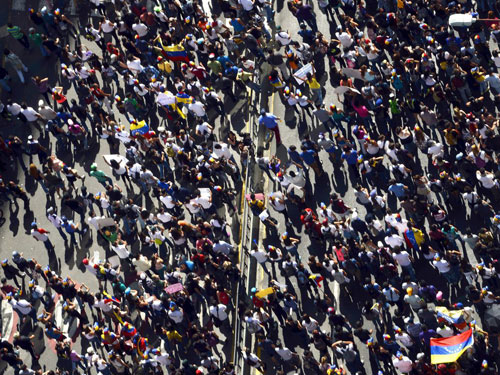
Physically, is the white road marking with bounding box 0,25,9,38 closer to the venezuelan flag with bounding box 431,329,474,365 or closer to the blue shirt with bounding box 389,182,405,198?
the blue shirt with bounding box 389,182,405,198

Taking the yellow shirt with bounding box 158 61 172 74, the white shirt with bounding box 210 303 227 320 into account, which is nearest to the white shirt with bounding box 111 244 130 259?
the white shirt with bounding box 210 303 227 320

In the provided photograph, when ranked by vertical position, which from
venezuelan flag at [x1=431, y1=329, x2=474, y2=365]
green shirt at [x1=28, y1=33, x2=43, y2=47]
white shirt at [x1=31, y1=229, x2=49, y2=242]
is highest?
green shirt at [x1=28, y1=33, x2=43, y2=47]

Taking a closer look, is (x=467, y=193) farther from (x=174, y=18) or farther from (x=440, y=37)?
(x=174, y=18)

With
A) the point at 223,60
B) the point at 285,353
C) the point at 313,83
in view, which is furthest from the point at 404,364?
the point at 223,60

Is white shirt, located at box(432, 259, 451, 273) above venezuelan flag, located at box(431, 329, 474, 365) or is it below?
above

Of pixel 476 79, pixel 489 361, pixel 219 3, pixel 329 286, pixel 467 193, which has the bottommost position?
pixel 489 361

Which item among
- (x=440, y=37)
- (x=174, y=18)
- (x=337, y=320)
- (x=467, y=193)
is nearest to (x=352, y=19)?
(x=440, y=37)

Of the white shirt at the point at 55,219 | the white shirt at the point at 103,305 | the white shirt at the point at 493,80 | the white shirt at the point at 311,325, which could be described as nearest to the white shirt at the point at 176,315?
the white shirt at the point at 103,305

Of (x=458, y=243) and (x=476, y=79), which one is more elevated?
(x=476, y=79)
